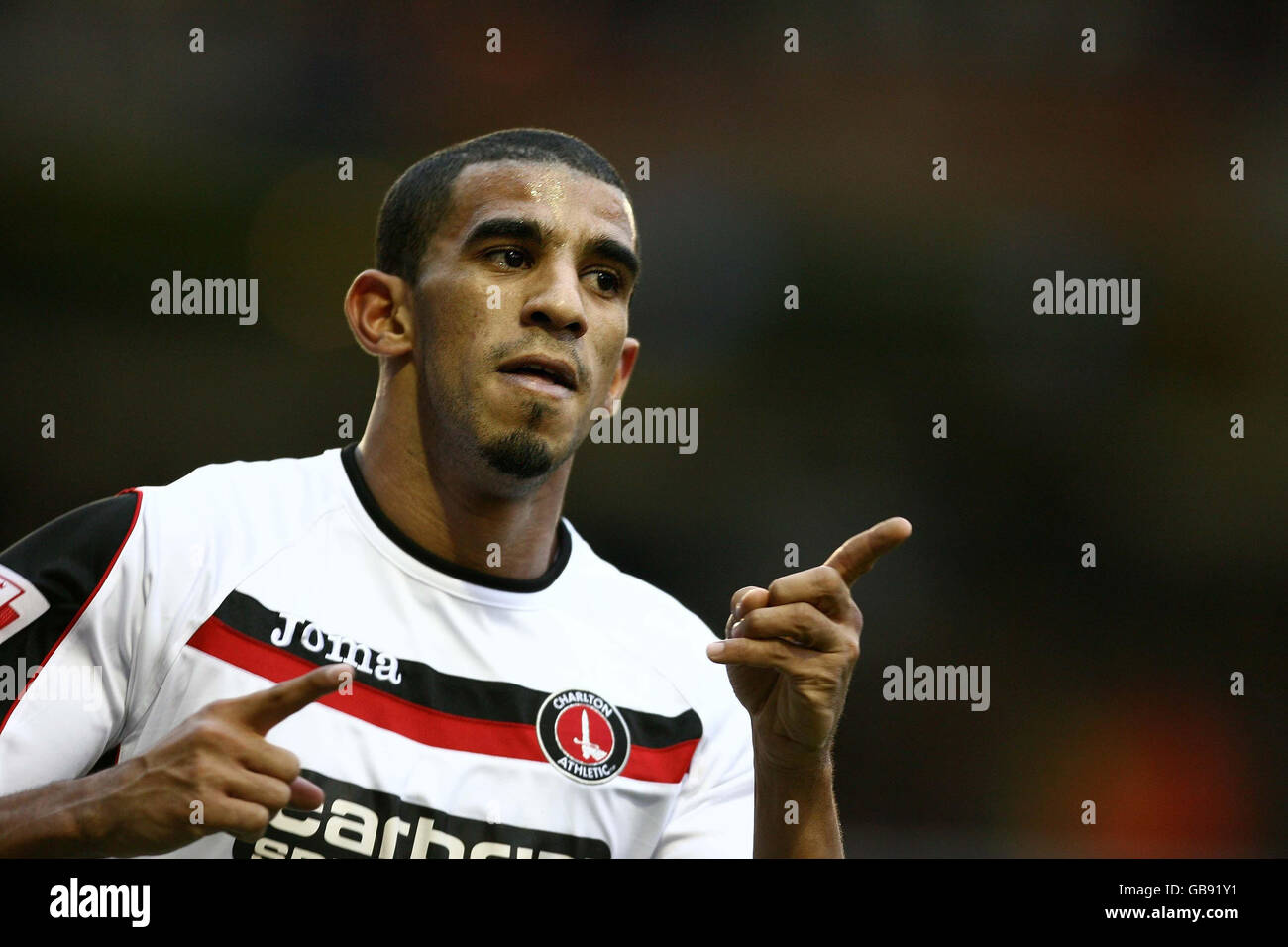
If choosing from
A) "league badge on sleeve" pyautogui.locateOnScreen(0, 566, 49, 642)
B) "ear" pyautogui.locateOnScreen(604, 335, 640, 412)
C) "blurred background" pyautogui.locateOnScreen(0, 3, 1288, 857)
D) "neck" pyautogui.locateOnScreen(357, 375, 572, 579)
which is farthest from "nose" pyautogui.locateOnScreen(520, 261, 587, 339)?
"blurred background" pyautogui.locateOnScreen(0, 3, 1288, 857)

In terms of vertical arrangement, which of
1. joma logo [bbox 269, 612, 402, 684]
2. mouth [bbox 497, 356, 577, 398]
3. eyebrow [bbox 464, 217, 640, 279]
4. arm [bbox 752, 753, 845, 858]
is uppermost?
eyebrow [bbox 464, 217, 640, 279]

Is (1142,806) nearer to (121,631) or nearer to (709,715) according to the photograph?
(709,715)

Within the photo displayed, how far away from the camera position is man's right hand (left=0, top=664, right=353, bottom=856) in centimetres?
207

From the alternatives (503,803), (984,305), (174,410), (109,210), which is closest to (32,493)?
(174,410)

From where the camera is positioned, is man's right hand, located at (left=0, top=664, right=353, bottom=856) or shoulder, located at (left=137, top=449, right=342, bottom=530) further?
shoulder, located at (left=137, top=449, right=342, bottom=530)

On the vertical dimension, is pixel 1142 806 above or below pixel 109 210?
below

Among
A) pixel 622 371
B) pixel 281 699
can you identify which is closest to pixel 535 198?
pixel 622 371

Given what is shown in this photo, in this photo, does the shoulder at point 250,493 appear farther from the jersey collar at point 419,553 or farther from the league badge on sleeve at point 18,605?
the league badge on sleeve at point 18,605

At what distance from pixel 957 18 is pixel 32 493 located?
14.3 ft

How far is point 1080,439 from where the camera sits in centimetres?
513

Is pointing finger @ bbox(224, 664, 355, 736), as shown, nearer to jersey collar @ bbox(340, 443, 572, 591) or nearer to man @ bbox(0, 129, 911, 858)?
man @ bbox(0, 129, 911, 858)

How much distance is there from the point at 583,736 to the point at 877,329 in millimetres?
3009

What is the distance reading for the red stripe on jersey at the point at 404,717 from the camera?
2.59m

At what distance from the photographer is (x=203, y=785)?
2094mm
